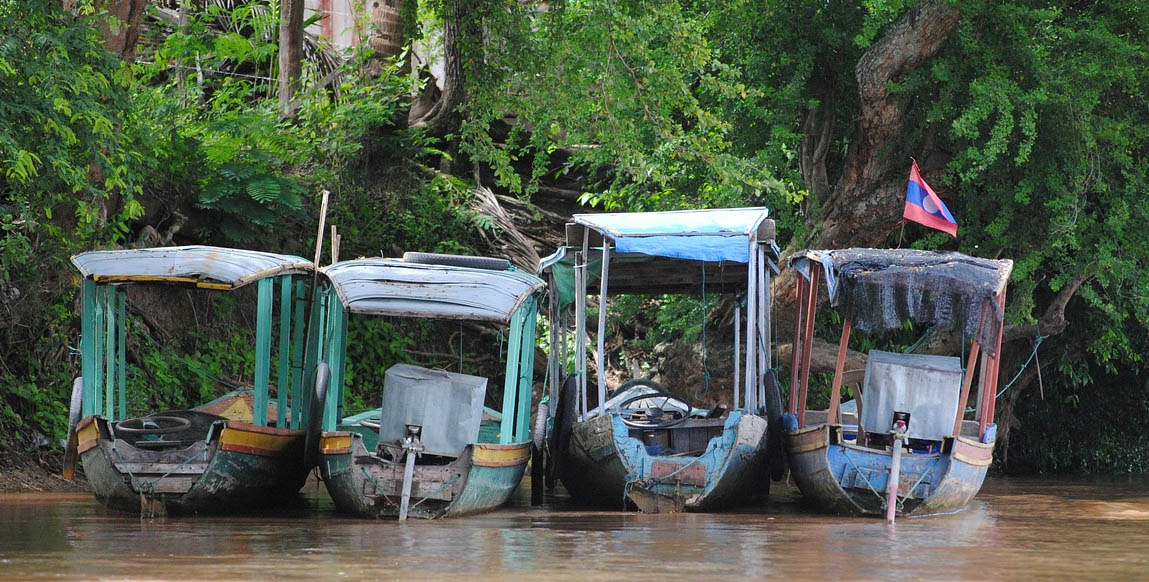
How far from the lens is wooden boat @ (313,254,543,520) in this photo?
32.0 feet

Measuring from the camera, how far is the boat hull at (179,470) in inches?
381

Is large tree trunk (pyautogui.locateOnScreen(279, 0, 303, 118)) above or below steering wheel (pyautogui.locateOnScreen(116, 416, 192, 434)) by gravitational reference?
above

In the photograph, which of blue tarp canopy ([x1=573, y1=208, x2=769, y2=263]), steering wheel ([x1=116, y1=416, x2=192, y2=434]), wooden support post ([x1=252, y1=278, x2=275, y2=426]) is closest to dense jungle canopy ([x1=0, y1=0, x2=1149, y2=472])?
wooden support post ([x1=252, y1=278, x2=275, y2=426])

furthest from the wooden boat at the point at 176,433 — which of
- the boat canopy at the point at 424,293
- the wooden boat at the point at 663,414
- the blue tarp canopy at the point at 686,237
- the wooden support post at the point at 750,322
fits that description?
the wooden support post at the point at 750,322

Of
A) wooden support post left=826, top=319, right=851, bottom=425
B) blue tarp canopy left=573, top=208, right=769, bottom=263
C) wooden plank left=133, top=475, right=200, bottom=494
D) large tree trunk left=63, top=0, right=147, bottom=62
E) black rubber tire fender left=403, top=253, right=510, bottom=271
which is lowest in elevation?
wooden plank left=133, top=475, right=200, bottom=494

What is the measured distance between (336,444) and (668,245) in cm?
321

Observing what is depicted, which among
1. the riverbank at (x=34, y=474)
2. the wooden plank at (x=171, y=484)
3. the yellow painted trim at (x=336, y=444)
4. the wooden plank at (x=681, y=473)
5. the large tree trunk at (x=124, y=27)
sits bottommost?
the riverbank at (x=34, y=474)

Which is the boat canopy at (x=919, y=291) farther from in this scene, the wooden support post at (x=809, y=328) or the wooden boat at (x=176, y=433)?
the wooden boat at (x=176, y=433)

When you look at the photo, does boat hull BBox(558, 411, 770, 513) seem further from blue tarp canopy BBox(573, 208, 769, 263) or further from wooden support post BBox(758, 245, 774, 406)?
blue tarp canopy BBox(573, 208, 769, 263)

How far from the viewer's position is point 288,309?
11.0m

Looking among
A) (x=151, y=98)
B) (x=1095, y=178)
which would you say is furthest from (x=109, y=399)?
(x=1095, y=178)

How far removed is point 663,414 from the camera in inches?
483

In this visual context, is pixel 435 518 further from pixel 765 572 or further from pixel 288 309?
pixel 765 572

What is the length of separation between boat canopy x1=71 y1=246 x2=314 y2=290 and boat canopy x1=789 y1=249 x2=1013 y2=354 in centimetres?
480
